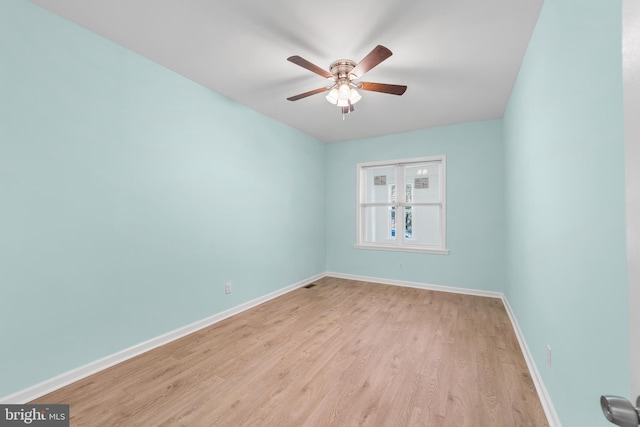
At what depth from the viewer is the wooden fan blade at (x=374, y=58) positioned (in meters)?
1.80

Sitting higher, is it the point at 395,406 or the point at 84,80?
the point at 84,80

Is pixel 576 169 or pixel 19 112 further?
pixel 19 112

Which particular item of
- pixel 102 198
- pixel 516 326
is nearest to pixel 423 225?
pixel 516 326

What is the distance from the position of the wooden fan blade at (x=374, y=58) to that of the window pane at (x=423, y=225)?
3116mm

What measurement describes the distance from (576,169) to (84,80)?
3.27 metres

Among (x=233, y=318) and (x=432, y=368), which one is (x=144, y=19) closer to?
(x=233, y=318)

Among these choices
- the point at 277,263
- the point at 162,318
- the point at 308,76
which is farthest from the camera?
the point at 277,263

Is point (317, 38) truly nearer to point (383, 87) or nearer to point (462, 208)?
point (383, 87)

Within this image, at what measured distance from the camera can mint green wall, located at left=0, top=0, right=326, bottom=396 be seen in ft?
5.77

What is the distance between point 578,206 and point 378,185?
4082 mm

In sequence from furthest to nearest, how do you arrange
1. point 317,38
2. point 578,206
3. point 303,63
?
point 317,38, point 303,63, point 578,206

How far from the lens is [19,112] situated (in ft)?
5.79

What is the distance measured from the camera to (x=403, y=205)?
15.8 ft

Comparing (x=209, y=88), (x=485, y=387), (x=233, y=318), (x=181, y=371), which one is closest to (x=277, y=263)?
(x=233, y=318)
